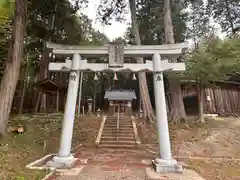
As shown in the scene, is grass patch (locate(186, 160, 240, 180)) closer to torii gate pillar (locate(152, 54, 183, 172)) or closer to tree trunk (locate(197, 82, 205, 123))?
torii gate pillar (locate(152, 54, 183, 172))

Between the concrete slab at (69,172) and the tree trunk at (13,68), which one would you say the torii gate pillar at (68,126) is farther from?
the tree trunk at (13,68)

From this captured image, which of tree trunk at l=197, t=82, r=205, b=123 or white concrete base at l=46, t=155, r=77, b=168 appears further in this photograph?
tree trunk at l=197, t=82, r=205, b=123

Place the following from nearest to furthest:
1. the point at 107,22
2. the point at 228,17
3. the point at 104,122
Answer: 1. the point at 104,122
2. the point at 107,22
3. the point at 228,17

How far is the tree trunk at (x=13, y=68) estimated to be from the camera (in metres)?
8.49

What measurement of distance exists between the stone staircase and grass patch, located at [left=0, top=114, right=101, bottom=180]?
2.03 feet

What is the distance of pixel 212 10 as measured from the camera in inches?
770

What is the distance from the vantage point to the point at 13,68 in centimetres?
879

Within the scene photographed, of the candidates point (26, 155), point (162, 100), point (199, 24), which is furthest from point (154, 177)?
point (199, 24)

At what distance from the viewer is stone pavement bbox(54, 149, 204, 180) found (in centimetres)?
588

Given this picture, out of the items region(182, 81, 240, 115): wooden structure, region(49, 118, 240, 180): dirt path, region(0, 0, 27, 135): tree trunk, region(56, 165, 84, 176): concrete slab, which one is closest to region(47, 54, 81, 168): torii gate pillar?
region(56, 165, 84, 176): concrete slab

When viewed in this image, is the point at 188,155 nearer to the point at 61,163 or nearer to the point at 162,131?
the point at 162,131

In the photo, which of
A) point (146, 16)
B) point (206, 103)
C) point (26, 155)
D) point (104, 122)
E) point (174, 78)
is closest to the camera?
point (26, 155)

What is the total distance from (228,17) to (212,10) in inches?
75.1

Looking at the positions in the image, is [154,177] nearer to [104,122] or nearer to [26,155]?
[26,155]
